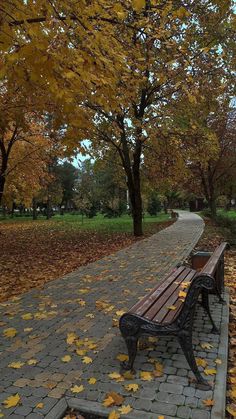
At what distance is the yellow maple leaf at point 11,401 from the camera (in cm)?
337

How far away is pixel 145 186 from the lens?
24.7m

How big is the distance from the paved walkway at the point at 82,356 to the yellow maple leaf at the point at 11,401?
44mm

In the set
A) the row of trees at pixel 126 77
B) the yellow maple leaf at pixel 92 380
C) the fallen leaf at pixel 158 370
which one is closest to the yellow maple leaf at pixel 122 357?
the fallen leaf at pixel 158 370

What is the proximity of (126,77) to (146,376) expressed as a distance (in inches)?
254

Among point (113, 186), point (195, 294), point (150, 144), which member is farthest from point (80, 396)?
point (113, 186)

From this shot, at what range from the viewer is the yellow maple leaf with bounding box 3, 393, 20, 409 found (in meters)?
3.37

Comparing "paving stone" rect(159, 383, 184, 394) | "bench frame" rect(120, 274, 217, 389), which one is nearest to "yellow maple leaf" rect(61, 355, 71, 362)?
"bench frame" rect(120, 274, 217, 389)

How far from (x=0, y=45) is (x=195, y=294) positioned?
4.14 meters

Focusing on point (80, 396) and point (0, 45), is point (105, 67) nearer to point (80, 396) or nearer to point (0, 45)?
point (0, 45)

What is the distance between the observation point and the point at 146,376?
382 centimetres

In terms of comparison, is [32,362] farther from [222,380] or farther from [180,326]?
[222,380]

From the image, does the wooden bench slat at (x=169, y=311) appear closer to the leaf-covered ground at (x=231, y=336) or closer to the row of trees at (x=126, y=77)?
the leaf-covered ground at (x=231, y=336)

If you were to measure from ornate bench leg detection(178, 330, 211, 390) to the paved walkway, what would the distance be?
108 mm

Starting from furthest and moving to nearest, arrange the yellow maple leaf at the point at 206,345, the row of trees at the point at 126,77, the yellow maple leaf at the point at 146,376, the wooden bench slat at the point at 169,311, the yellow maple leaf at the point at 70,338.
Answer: the row of trees at the point at 126,77
the yellow maple leaf at the point at 70,338
the yellow maple leaf at the point at 206,345
the wooden bench slat at the point at 169,311
the yellow maple leaf at the point at 146,376
